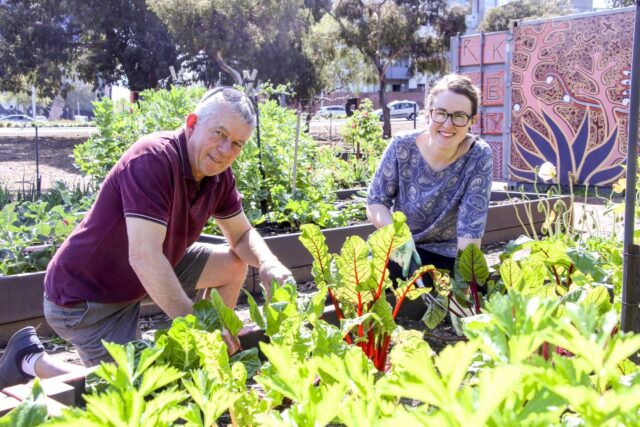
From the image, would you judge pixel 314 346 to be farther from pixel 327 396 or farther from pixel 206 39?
pixel 206 39

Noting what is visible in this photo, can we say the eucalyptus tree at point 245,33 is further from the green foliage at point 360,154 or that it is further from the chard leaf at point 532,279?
the chard leaf at point 532,279

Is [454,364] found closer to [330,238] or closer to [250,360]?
[250,360]

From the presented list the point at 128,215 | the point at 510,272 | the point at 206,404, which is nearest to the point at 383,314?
the point at 510,272

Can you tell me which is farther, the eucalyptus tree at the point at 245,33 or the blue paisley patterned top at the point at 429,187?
the eucalyptus tree at the point at 245,33

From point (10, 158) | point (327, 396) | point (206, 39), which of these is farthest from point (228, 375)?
point (206, 39)

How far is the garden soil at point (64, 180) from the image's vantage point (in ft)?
11.7

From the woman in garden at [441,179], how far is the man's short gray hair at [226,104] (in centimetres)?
92

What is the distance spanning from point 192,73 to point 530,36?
21.4m

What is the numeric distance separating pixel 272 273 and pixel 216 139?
482 mm

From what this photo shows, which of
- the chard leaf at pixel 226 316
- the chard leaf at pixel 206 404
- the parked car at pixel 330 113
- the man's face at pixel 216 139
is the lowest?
the chard leaf at pixel 226 316

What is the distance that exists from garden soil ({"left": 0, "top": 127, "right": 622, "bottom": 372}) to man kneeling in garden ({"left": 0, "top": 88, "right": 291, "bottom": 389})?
3.10ft

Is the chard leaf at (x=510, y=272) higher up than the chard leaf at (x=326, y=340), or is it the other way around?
the chard leaf at (x=510, y=272)

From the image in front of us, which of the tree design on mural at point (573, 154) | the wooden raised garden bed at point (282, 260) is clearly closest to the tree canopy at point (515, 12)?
the tree design on mural at point (573, 154)

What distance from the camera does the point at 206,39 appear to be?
2528cm
